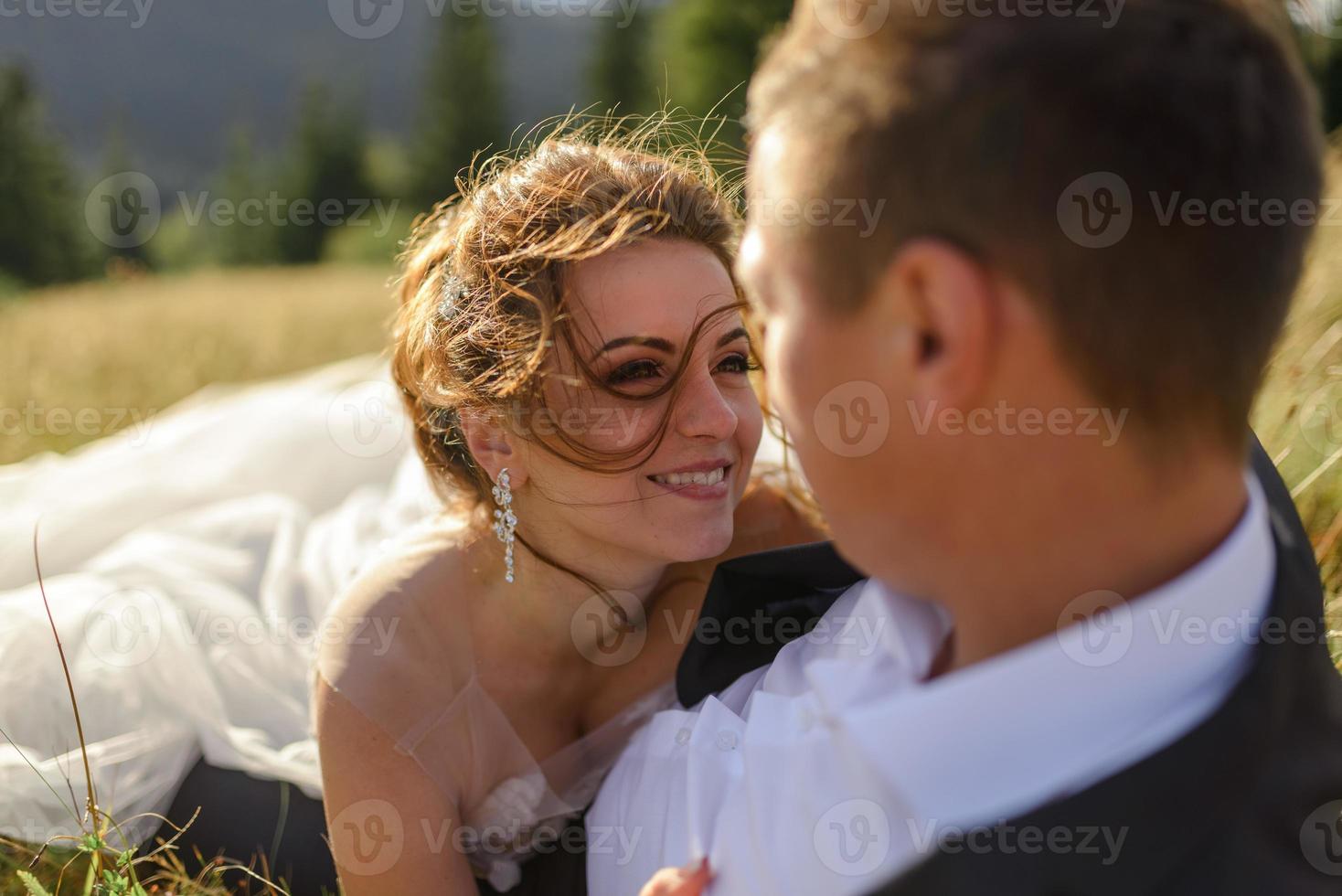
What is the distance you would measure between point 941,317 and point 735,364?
1.36m

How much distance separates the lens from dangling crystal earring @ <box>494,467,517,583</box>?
248 cm

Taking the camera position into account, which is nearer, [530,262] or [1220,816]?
[1220,816]

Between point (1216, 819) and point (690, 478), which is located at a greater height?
point (1216, 819)

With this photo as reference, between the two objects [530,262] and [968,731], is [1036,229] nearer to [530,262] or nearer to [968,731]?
[968,731]

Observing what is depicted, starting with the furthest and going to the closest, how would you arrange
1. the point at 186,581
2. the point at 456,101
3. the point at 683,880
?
1. the point at 456,101
2. the point at 186,581
3. the point at 683,880

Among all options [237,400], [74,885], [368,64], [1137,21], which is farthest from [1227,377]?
[368,64]

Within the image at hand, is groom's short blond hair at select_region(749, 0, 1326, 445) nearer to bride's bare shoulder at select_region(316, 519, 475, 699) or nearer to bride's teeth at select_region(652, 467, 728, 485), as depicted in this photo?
bride's teeth at select_region(652, 467, 728, 485)

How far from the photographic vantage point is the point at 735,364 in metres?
2.46

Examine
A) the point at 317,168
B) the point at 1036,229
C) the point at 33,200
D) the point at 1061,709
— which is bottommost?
the point at 317,168

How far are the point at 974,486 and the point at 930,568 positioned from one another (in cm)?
13

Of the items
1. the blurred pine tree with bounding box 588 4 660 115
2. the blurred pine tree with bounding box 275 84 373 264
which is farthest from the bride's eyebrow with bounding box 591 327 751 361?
the blurred pine tree with bounding box 275 84 373 264

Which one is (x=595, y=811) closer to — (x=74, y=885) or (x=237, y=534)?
(x=74, y=885)

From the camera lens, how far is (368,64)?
108812 millimetres
